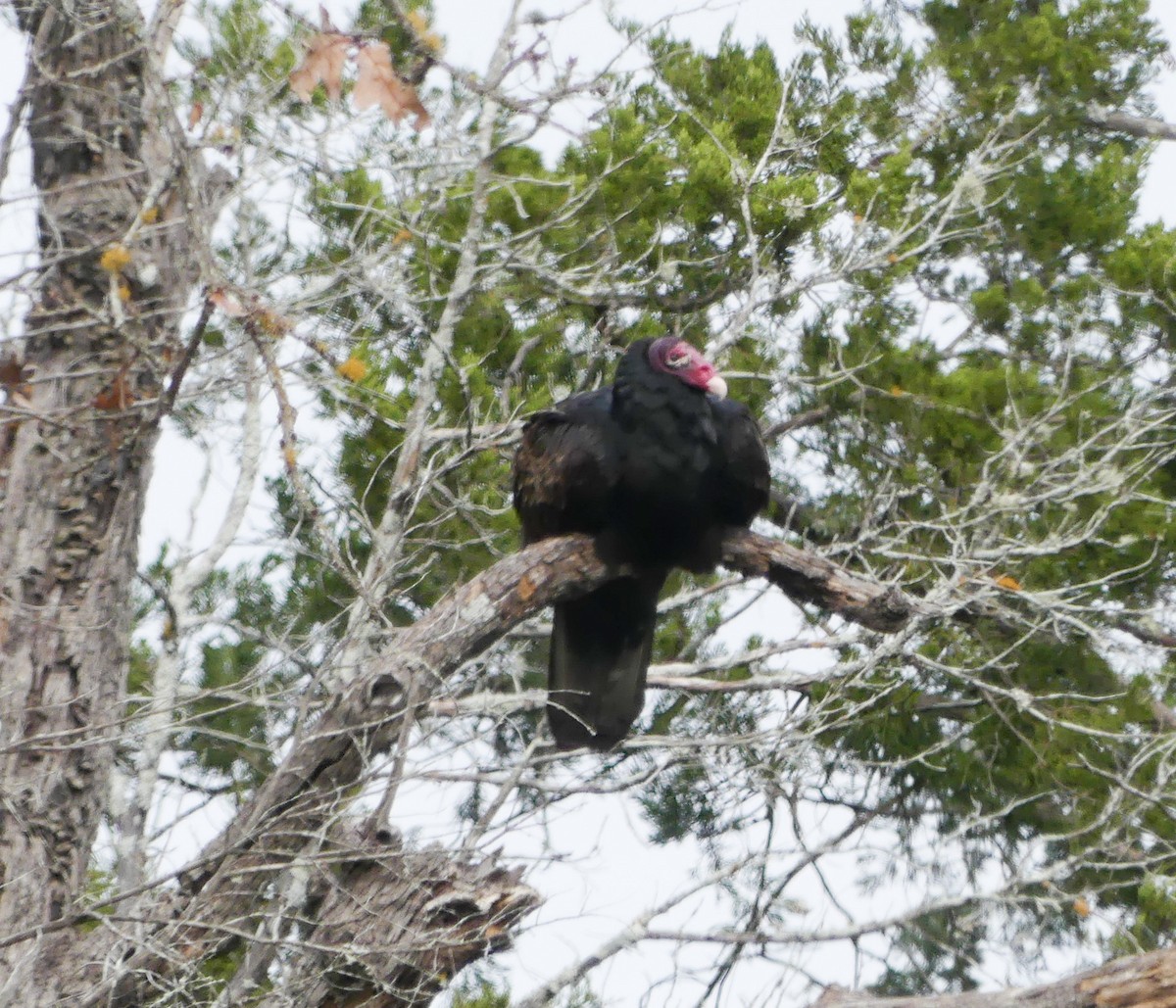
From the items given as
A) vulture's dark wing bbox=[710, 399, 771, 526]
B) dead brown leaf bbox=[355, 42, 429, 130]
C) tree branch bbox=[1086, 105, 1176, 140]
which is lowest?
vulture's dark wing bbox=[710, 399, 771, 526]

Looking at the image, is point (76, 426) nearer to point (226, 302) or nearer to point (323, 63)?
point (226, 302)

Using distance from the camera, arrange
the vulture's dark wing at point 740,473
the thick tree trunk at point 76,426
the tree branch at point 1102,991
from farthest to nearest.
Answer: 1. the vulture's dark wing at point 740,473
2. the thick tree trunk at point 76,426
3. the tree branch at point 1102,991

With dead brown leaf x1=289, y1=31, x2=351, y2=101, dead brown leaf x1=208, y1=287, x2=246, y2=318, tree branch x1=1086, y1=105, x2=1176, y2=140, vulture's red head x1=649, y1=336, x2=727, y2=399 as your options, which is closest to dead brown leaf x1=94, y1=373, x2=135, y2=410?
dead brown leaf x1=208, y1=287, x2=246, y2=318

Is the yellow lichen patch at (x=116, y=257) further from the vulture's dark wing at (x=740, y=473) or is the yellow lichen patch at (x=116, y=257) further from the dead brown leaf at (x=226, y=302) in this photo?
the vulture's dark wing at (x=740, y=473)

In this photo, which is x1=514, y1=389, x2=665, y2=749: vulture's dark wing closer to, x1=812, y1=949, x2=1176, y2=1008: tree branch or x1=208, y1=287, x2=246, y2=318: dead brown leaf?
x1=208, y1=287, x2=246, y2=318: dead brown leaf

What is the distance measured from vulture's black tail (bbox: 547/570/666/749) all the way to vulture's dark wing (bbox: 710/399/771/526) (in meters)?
0.35

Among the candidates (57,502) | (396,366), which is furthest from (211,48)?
(57,502)

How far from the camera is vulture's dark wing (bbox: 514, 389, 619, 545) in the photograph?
3689 millimetres

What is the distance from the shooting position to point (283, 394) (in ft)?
9.00

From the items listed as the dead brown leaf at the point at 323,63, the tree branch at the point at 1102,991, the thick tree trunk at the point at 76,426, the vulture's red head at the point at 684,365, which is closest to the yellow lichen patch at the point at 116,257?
the thick tree trunk at the point at 76,426

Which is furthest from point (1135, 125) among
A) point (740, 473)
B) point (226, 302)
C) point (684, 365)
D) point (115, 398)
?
point (226, 302)

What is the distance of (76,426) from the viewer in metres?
3.78

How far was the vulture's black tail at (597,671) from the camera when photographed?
13.2 ft

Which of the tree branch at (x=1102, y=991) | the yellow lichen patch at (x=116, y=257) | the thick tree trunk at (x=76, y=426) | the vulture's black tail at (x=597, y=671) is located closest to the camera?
the tree branch at (x=1102, y=991)
